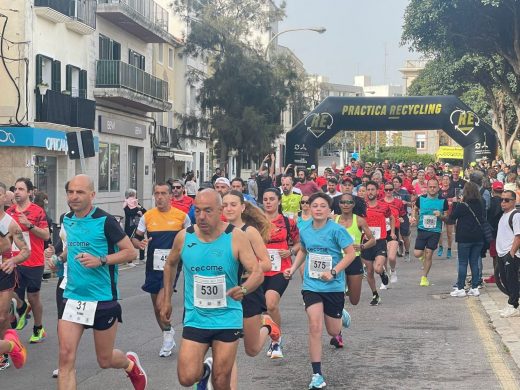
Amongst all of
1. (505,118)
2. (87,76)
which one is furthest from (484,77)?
(87,76)

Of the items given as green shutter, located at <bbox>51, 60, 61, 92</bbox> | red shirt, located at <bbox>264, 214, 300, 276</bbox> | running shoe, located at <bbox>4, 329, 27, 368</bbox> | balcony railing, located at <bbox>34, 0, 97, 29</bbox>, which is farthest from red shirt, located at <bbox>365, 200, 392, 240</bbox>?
green shutter, located at <bbox>51, 60, 61, 92</bbox>

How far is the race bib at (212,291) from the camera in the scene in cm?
611

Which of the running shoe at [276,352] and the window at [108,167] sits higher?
the window at [108,167]

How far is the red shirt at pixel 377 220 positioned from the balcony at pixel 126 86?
21.4 m

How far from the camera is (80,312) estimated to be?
22.4 ft

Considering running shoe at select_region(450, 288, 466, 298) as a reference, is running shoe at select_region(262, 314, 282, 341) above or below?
above

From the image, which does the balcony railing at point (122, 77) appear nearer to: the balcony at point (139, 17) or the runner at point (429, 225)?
the balcony at point (139, 17)

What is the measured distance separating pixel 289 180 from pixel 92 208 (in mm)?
9892

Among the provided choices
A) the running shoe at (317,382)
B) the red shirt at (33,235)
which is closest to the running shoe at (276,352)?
the running shoe at (317,382)

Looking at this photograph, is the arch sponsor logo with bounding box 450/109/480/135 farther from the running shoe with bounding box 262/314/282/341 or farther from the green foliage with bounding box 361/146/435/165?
the green foliage with bounding box 361/146/435/165

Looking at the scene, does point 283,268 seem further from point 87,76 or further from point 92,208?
point 87,76

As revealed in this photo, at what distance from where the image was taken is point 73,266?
275 inches

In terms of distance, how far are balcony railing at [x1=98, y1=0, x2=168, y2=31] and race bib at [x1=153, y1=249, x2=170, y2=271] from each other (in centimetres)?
2619

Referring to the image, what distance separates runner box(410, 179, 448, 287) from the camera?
1580cm
